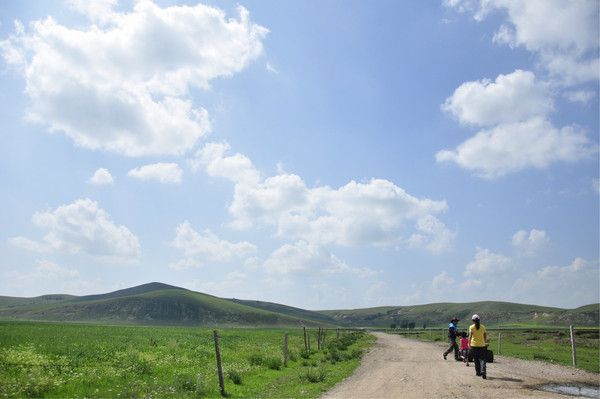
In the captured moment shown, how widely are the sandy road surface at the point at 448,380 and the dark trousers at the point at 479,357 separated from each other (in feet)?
1.47

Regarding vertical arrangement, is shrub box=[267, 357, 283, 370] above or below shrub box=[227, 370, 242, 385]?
below

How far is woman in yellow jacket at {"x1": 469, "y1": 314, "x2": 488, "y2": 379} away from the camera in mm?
18719

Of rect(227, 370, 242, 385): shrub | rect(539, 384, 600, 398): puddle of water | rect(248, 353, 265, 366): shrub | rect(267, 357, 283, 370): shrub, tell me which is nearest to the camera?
rect(539, 384, 600, 398): puddle of water

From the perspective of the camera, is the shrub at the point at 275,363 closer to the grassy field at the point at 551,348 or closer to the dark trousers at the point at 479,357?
the dark trousers at the point at 479,357

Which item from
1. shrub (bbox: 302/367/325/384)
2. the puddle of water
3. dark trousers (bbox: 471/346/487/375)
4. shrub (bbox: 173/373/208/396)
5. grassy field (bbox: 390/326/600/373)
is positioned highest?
dark trousers (bbox: 471/346/487/375)

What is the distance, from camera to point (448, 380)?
18125 mm

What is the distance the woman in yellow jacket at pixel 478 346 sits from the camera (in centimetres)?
1872

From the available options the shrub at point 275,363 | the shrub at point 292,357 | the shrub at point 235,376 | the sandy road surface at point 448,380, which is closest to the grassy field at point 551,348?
the sandy road surface at point 448,380

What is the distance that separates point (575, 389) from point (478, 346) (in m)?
3.69

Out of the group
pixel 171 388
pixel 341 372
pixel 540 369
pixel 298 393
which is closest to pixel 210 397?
pixel 171 388

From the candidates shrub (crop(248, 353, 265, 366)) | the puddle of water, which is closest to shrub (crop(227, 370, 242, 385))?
shrub (crop(248, 353, 265, 366))

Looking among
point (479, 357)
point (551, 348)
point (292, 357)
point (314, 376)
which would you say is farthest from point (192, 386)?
point (551, 348)

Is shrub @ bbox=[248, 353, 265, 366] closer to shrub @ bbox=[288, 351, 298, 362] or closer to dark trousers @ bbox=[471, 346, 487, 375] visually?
shrub @ bbox=[288, 351, 298, 362]

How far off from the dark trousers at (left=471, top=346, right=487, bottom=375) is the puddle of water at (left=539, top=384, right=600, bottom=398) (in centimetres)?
218
